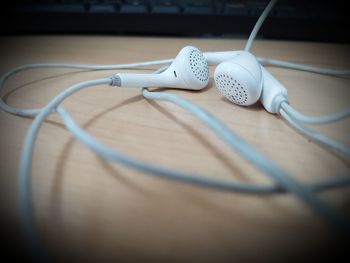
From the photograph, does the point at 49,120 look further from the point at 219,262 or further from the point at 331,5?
the point at 331,5

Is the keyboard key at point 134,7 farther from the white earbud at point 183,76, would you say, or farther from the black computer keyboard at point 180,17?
the white earbud at point 183,76

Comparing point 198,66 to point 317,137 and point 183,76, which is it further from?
point 317,137

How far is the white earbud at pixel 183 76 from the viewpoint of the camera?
0.98 feet

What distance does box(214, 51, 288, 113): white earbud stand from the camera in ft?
0.84

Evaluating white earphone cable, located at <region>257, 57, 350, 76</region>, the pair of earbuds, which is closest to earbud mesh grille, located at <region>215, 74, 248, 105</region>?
the pair of earbuds

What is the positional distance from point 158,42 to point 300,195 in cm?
46

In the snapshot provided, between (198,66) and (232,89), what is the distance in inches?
2.3

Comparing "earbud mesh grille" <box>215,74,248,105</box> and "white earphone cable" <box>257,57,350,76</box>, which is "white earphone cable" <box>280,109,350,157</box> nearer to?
"earbud mesh grille" <box>215,74,248,105</box>

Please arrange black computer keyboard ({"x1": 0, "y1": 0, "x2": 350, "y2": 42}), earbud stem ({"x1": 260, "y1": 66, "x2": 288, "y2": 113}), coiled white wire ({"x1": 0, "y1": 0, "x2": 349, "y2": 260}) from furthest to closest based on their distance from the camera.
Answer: black computer keyboard ({"x1": 0, "y1": 0, "x2": 350, "y2": 42}) → earbud stem ({"x1": 260, "y1": 66, "x2": 288, "y2": 113}) → coiled white wire ({"x1": 0, "y1": 0, "x2": 349, "y2": 260})

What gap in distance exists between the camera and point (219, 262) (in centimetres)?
14

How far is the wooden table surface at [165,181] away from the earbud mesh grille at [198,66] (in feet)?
0.07

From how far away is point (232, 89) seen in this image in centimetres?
27

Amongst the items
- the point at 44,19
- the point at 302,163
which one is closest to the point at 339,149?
the point at 302,163

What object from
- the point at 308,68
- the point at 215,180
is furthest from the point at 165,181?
the point at 308,68
